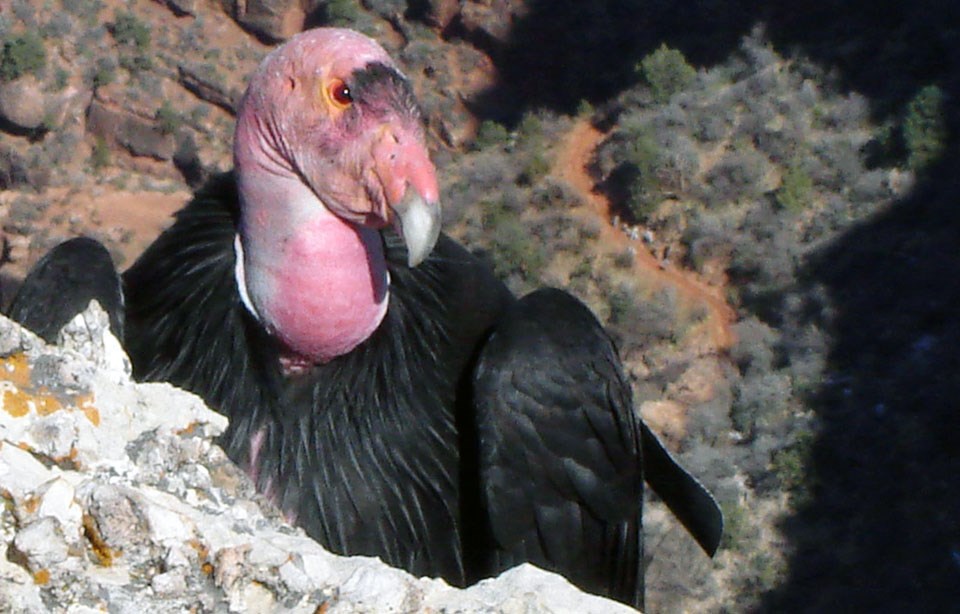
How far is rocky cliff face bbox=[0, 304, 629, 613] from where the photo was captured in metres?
1.76

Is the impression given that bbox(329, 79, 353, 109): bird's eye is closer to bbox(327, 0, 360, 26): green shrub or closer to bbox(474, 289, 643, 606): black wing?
bbox(474, 289, 643, 606): black wing

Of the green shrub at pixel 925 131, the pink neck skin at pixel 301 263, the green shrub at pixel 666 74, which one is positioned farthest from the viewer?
the green shrub at pixel 666 74

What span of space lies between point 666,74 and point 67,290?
18.7m

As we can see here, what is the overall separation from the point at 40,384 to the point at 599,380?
2.16 m

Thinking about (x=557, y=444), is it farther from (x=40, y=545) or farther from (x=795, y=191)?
(x=795, y=191)

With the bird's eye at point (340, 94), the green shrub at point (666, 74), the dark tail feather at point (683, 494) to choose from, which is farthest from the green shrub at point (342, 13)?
the bird's eye at point (340, 94)

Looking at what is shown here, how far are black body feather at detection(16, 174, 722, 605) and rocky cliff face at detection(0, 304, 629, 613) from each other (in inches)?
62.2

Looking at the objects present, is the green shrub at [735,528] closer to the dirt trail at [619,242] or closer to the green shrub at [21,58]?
the dirt trail at [619,242]

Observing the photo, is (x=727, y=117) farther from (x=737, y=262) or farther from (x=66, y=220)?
(x=66, y=220)

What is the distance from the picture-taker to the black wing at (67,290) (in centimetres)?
357

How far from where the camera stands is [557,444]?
3941mm

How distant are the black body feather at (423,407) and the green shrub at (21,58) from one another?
20619 mm

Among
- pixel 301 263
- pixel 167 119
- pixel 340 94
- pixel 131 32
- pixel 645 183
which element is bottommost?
pixel 301 263

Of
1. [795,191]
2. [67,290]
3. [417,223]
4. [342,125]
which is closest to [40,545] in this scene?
[417,223]
